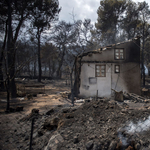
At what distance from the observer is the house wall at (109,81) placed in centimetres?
1455

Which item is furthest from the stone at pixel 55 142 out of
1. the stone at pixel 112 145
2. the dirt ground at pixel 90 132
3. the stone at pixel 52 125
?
the stone at pixel 112 145

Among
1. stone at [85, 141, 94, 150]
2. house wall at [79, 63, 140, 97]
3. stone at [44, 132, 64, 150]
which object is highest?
house wall at [79, 63, 140, 97]

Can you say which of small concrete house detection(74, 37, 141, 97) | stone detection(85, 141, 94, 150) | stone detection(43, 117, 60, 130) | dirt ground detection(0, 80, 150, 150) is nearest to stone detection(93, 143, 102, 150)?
dirt ground detection(0, 80, 150, 150)

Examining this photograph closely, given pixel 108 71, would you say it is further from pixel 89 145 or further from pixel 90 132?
pixel 89 145

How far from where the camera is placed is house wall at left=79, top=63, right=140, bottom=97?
47.8ft

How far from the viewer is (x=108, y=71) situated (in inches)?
579

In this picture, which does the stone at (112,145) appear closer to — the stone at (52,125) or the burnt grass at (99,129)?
the burnt grass at (99,129)

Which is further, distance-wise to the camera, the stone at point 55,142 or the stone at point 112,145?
the stone at point 55,142

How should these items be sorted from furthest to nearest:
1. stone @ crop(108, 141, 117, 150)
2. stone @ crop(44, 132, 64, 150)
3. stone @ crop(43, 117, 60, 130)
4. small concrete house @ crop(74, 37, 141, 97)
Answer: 1. small concrete house @ crop(74, 37, 141, 97)
2. stone @ crop(43, 117, 60, 130)
3. stone @ crop(44, 132, 64, 150)
4. stone @ crop(108, 141, 117, 150)

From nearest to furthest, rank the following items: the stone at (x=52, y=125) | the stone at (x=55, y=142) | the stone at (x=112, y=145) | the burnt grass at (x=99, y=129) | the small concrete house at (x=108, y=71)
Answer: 1. the stone at (x=112, y=145)
2. the burnt grass at (x=99, y=129)
3. the stone at (x=55, y=142)
4. the stone at (x=52, y=125)
5. the small concrete house at (x=108, y=71)

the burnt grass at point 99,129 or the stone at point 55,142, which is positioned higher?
the burnt grass at point 99,129

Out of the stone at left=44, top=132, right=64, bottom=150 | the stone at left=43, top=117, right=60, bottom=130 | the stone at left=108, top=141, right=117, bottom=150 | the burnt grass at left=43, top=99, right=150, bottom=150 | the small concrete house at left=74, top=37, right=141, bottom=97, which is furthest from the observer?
the small concrete house at left=74, top=37, right=141, bottom=97

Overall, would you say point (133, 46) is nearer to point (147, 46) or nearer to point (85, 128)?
point (85, 128)

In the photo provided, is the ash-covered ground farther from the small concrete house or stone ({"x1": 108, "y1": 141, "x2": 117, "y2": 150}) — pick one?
the small concrete house
